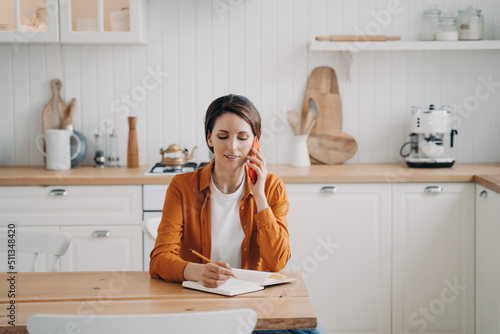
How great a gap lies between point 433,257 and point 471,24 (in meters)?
1.35

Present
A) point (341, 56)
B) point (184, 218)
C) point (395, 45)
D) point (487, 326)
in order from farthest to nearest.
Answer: point (341, 56) < point (395, 45) < point (487, 326) < point (184, 218)

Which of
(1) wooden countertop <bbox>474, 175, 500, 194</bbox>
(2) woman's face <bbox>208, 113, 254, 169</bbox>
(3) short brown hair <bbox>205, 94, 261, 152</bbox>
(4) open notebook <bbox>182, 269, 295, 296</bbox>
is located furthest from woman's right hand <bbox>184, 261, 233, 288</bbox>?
(1) wooden countertop <bbox>474, 175, 500, 194</bbox>

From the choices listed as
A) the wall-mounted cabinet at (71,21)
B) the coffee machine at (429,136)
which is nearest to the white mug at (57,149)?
the wall-mounted cabinet at (71,21)

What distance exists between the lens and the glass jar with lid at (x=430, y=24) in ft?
11.7

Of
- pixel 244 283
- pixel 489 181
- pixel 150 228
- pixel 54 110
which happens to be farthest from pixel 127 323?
pixel 54 110

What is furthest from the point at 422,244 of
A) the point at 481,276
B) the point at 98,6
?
the point at 98,6

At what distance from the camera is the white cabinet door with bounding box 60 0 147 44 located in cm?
333

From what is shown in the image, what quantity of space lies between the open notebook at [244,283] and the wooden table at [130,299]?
0.05 feet

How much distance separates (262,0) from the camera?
3650 mm

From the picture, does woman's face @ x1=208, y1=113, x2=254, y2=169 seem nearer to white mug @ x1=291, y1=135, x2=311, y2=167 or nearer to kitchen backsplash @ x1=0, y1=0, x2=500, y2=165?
white mug @ x1=291, y1=135, x2=311, y2=167

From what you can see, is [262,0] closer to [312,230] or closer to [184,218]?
[312,230]

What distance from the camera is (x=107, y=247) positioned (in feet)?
10.5

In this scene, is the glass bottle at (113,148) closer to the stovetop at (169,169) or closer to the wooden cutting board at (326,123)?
the stovetop at (169,169)

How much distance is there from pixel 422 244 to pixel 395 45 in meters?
1.11
